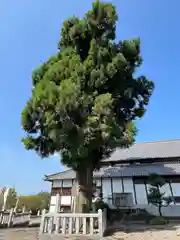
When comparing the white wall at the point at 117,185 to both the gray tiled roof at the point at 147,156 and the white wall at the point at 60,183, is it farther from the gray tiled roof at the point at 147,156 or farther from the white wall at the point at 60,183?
the white wall at the point at 60,183

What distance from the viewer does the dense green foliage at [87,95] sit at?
24.2ft

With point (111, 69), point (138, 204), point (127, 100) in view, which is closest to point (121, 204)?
point (138, 204)

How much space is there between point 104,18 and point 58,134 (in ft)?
23.7

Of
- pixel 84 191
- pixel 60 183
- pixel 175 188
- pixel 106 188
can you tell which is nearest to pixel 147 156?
pixel 175 188

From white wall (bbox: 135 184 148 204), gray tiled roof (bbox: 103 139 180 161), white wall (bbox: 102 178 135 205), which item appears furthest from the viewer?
gray tiled roof (bbox: 103 139 180 161)

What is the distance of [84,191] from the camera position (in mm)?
7766

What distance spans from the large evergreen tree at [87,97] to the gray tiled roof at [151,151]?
9556 mm

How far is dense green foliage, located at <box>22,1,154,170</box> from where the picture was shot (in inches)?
290

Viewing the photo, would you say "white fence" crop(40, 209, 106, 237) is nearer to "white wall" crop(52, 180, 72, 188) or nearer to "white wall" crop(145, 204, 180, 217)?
"white wall" crop(145, 204, 180, 217)

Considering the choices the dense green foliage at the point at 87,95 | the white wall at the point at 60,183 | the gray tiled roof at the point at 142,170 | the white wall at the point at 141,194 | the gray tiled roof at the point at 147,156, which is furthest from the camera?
the white wall at the point at 60,183

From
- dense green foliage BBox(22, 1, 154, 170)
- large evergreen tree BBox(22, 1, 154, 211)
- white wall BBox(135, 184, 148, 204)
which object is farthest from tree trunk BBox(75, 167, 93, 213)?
white wall BBox(135, 184, 148, 204)

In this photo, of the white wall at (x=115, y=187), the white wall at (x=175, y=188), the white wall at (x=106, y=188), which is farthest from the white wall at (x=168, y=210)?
the white wall at (x=106, y=188)

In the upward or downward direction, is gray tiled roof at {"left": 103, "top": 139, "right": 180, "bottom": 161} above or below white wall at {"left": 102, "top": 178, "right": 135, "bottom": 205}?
above

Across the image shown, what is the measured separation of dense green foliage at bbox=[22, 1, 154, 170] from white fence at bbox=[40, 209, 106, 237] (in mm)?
2257
